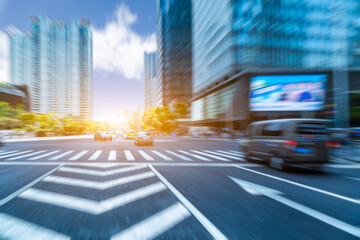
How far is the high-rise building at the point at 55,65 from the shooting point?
118938 millimetres

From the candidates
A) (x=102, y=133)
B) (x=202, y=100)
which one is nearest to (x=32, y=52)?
(x=202, y=100)

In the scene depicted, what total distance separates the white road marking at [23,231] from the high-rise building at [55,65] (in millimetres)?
138862

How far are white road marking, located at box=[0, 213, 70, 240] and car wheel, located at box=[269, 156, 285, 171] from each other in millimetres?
6858

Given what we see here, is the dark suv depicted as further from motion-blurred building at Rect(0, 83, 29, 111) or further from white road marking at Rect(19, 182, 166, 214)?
motion-blurred building at Rect(0, 83, 29, 111)

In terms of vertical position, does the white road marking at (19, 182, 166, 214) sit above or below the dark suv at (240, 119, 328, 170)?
below

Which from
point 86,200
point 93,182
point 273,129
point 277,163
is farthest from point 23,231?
point 273,129

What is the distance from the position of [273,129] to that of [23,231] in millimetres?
7797

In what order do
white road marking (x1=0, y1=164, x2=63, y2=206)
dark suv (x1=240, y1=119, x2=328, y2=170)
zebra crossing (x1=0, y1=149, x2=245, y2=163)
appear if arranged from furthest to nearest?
zebra crossing (x1=0, y1=149, x2=245, y2=163)
dark suv (x1=240, y1=119, x2=328, y2=170)
white road marking (x1=0, y1=164, x2=63, y2=206)

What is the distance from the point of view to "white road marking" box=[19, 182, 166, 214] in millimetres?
3514

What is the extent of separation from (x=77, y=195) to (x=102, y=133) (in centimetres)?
2504

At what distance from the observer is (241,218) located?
313 cm

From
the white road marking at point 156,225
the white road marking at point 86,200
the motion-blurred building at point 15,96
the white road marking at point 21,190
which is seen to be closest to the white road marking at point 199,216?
the white road marking at point 156,225

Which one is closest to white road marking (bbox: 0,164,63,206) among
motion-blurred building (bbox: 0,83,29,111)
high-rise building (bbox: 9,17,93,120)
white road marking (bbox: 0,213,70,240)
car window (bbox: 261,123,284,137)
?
white road marking (bbox: 0,213,70,240)

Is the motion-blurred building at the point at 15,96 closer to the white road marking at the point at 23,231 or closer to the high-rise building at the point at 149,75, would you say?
the white road marking at the point at 23,231
